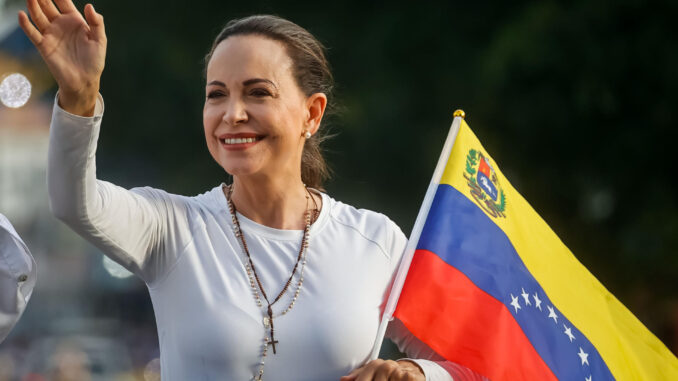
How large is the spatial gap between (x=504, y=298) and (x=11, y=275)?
1.39 meters

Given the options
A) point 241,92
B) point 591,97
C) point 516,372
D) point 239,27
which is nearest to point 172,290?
point 241,92

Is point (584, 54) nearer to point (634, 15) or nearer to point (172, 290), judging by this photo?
point (634, 15)

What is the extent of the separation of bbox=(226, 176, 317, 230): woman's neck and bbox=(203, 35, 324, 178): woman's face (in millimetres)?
44

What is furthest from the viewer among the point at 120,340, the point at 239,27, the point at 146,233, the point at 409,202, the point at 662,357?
the point at 120,340

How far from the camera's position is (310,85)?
2830 mm

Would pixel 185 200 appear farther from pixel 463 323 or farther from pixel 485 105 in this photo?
pixel 485 105

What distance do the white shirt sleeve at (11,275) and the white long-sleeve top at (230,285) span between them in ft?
0.81

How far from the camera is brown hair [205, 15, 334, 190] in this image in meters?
2.72

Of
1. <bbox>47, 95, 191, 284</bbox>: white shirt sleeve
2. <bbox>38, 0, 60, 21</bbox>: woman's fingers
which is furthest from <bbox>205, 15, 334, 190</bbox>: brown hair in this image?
<bbox>38, 0, 60, 21</bbox>: woman's fingers

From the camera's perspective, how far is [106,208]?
7.61 feet

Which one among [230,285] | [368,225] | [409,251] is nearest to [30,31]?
[230,285]

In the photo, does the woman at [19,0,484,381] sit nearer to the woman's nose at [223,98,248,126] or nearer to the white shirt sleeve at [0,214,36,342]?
the woman's nose at [223,98,248,126]

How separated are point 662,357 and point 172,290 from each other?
1645 mm

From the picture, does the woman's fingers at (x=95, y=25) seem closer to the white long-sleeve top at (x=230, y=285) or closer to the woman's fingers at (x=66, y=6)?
the woman's fingers at (x=66, y=6)
